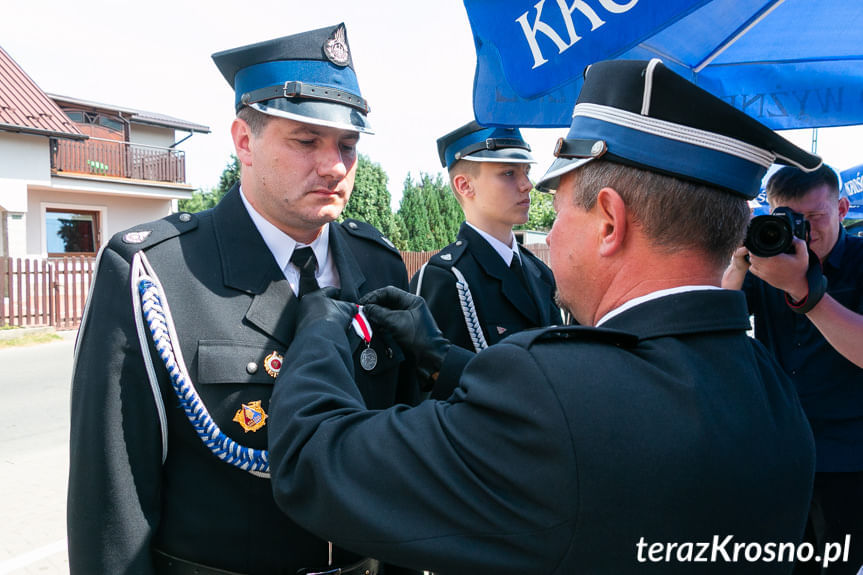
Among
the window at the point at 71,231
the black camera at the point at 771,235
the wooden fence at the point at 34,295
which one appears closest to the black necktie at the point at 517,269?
the black camera at the point at 771,235

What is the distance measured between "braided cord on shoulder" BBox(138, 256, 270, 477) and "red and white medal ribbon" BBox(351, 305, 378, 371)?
1.34ft

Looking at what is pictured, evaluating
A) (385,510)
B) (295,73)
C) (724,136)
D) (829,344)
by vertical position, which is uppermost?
(295,73)

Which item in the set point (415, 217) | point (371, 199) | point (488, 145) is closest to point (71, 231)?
point (371, 199)

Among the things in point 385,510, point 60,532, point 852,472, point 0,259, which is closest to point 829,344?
point 852,472

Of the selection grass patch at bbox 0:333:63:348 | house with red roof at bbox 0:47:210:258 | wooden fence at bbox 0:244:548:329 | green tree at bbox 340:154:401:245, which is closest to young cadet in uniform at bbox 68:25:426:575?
wooden fence at bbox 0:244:548:329

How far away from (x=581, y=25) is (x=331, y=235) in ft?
3.29

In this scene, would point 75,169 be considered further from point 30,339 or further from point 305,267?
point 305,267

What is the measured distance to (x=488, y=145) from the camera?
338 centimetres

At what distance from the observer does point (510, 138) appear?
3.44 meters

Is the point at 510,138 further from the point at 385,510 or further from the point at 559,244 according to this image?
the point at 385,510

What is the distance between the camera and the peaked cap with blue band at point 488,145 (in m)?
3.37

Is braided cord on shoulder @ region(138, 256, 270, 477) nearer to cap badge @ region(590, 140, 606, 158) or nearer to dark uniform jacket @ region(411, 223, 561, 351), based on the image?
cap badge @ region(590, 140, 606, 158)

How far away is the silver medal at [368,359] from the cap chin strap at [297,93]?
29.3 inches

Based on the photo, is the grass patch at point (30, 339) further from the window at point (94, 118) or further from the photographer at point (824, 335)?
the window at point (94, 118)
